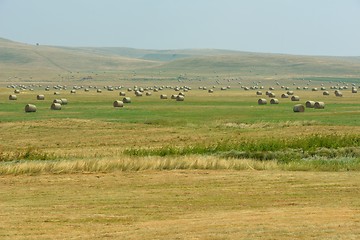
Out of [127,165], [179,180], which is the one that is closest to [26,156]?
[127,165]

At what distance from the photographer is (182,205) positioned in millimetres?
21297

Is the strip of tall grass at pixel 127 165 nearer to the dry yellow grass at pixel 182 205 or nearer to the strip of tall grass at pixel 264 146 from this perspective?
the dry yellow grass at pixel 182 205

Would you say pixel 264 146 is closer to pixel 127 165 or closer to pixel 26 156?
pixel 127 165

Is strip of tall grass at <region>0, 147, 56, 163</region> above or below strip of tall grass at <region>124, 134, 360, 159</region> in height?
below

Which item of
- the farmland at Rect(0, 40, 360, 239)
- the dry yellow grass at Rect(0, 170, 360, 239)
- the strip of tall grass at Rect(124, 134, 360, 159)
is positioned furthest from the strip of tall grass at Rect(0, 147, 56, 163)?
the dry yellow grass at Rect(0, 170, 360, 239)

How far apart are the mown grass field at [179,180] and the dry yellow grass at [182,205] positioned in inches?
1.1

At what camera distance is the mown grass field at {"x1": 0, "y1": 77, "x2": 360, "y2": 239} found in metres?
17.7

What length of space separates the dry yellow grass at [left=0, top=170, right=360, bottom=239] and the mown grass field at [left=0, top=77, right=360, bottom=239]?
0.09ft

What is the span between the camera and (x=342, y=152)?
112ft

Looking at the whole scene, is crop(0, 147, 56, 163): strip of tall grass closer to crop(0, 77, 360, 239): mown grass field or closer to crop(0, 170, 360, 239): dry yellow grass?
crop(0, 77, 360, 239): mown grass field

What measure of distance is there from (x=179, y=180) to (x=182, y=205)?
520 centimetres

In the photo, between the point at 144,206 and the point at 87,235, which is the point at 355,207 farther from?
the point at 87,235

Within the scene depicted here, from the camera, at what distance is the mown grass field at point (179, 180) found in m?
17.7

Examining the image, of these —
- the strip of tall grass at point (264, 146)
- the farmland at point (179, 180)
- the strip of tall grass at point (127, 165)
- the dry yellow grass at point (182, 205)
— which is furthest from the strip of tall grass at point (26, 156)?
the dry yellow grass at point (182, 205)
